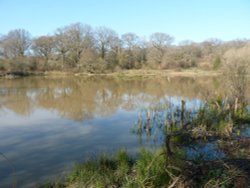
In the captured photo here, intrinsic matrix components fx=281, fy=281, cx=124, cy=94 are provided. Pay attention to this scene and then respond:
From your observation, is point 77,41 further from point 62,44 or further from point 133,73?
point 133,73

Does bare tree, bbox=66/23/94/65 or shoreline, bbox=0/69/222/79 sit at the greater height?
bare tree, bbox=66/23/94/65

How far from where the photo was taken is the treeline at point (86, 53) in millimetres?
46344

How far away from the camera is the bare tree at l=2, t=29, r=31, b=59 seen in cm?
4734

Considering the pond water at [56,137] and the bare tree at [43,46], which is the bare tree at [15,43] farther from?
the pond water at [56,137]

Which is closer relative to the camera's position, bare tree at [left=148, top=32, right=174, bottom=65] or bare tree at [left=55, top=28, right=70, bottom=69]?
bare tree at [left=55, top=28, right=70, bottom=69]

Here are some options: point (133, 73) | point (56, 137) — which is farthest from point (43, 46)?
point (56, 137)

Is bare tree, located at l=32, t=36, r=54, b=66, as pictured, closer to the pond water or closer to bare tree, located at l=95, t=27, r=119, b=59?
bare tree, located at l=95, t=27, r=119, b=59

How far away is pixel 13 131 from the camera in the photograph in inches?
410

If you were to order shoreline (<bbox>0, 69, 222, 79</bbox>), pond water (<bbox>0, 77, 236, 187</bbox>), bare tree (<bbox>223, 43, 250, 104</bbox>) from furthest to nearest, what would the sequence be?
1. shoreline (<bbox>0, 69, 222, 79</bbox>)
2. bare tree (<bbox>223, 43, 250, 104</bbox>)
3. pond water (<bbox>0, 77, 236, 187</bbox>)

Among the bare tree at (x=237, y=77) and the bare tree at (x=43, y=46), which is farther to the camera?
the bare tree at (x=43, y=46)

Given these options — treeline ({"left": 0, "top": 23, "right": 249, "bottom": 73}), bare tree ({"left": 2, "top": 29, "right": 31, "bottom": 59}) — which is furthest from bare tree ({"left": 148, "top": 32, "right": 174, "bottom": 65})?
bare tree ({"left": 2, "top": 29, "right": 31, "bottom": 59})

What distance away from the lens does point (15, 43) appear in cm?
4797

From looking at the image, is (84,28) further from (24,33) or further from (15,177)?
(15,177)

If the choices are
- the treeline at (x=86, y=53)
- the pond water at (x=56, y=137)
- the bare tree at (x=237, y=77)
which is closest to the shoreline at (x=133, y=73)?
the treeline at (x=86, y=53)
